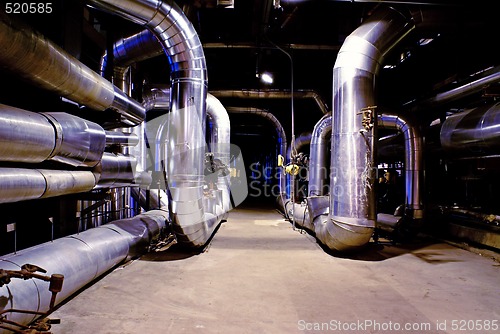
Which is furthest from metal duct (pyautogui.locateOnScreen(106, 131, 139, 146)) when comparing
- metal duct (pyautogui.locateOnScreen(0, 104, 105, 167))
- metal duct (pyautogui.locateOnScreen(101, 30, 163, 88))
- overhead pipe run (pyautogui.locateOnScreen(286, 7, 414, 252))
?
overhead pipe run (pyautogui.locateOnScreen(286, 7, 414, 252))

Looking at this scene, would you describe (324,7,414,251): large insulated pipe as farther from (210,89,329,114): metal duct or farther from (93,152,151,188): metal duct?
(210,89,329,114): metal duct

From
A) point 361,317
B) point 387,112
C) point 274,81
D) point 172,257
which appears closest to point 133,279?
point 172,257

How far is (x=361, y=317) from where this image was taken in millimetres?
2201

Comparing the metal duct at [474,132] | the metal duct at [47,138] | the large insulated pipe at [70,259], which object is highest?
the metal duct at [474,132]

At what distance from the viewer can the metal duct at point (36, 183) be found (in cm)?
182

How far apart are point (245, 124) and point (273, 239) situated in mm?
7527

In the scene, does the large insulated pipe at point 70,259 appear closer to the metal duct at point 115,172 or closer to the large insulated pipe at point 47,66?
the metal duct at point 115,172

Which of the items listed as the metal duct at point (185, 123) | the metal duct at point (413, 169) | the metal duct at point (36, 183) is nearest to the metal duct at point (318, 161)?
the metal duct at point (413, 169)

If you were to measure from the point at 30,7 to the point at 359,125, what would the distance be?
367 centimetres

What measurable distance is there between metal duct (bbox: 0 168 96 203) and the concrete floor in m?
0.87

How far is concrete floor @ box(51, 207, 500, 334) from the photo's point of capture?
82.0 inches

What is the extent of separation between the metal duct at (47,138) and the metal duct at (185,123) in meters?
1.00

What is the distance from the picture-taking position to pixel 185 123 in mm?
3604

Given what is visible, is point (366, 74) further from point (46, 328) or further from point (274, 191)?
point (274, 191)
